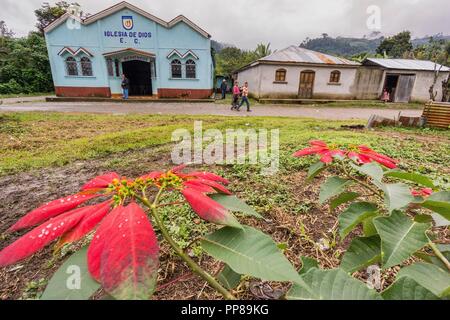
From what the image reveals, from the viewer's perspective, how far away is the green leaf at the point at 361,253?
625 mm

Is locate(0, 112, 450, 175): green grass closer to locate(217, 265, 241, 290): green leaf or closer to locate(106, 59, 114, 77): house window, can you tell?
locate(217, 265, 241, 290): green leaf

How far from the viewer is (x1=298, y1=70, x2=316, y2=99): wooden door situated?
54.5ft

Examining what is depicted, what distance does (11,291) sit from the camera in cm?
142

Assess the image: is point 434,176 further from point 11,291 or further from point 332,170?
point 11,291

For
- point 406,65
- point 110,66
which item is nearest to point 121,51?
point 110,66

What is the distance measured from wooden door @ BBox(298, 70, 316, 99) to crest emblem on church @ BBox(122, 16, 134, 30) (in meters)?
11.2

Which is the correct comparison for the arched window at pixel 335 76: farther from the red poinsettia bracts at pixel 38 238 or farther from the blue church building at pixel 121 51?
the red poinsettia bracts at pixel 38 238

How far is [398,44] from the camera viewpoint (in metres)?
37.7

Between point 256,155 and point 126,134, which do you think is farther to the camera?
point 126,134

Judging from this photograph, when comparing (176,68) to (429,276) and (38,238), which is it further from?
(429,276)

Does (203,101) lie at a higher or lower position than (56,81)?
lower
